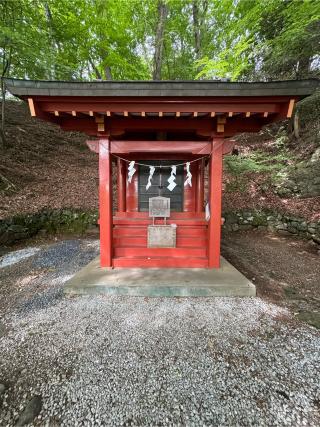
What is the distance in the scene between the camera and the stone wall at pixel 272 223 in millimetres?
6734

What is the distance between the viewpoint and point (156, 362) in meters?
2.29

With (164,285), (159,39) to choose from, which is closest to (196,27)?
(159,39)

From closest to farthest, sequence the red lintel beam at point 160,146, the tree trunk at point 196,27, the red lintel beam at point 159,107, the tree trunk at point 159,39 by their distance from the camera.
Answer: the red lintel beam at point 159,107
the red lintel beam at point 160,146
the tree trunk at point 159,39
the tree trunk at point 196,27

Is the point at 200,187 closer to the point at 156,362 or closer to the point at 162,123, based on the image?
the point at 162,123

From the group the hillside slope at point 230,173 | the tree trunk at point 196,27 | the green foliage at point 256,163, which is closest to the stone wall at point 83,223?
the hillside slope at point 230,173

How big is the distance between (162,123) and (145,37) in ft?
41.8

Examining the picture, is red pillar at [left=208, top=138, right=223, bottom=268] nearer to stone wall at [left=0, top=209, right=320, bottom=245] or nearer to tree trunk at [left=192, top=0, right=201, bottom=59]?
stone wall at [left=0, top=209, right=320, bottom=245]

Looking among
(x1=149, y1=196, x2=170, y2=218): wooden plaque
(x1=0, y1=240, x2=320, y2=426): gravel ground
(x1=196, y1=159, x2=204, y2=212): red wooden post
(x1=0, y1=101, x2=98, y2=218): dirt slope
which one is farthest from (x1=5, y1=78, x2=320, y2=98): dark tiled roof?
(x1=0, y1=101, x2=98, y2=218): dirt slope

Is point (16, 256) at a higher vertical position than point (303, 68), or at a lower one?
lower

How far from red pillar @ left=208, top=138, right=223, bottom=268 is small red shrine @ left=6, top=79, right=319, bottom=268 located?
0.02m

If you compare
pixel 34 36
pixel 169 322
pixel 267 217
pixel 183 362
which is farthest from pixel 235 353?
pixel 34 36

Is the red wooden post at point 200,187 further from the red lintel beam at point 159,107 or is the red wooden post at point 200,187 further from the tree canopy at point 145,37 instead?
the tree canopy at point 145,37

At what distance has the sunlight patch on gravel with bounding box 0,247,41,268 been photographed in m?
5.23

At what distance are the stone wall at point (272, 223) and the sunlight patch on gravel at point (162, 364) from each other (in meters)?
4.68
